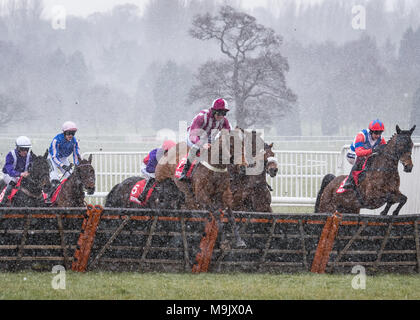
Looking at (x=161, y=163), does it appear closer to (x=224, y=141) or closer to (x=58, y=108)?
(x=224, y=141)

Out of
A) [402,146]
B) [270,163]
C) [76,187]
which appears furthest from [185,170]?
[402,146]

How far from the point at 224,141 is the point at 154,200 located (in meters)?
2.12

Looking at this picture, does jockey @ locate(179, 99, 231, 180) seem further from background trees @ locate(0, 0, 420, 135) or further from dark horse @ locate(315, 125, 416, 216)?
background trees @ locate(0, 0, 420, 135)

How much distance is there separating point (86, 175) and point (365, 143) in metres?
4.70

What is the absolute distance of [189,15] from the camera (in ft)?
181

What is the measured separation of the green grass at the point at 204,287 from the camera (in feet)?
22.4

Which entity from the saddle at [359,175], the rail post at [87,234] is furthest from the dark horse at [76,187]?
the saddle at [359,175]

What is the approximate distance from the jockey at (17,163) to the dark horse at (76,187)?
38.1 inches

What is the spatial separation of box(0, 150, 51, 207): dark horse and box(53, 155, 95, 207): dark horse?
522 mm

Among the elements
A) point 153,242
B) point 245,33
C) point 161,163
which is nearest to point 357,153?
point 161,163

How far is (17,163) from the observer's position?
438 inches
